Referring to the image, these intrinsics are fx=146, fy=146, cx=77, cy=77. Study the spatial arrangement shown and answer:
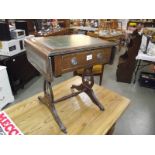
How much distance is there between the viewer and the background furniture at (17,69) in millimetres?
2195

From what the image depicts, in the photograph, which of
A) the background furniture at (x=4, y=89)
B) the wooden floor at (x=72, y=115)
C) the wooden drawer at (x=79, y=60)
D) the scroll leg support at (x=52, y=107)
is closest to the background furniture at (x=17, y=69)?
the background furniture at (x=4, y=89)

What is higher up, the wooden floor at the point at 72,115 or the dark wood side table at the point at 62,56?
the dark wood side table at the point at 62,56

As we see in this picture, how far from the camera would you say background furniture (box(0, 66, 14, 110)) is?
6.61 ft

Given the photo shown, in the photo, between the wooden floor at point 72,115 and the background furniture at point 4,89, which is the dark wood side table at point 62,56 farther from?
the background furniture at point 4,89

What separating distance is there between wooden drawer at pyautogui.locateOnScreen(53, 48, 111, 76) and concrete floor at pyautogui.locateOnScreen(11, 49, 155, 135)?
4.00ft

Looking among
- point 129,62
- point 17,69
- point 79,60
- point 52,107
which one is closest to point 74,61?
point 79,60

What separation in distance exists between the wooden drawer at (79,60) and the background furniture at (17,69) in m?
1.64

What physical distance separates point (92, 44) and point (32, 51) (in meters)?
0.37

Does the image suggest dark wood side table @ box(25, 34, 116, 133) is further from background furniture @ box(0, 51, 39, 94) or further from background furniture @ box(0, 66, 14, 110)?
background furniture @ box(0, 51, 39, 94)

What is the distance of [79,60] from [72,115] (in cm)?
47

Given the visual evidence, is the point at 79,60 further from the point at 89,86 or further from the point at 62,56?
the point at 89,86

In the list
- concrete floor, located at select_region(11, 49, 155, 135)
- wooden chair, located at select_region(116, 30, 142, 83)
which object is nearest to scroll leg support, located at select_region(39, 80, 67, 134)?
concrete floor, located at select_region(11, 49, 155, 135)

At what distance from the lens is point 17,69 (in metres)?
2.43

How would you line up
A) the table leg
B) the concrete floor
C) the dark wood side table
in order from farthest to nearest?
the concrete floor → the table leg → the dark wood side table
